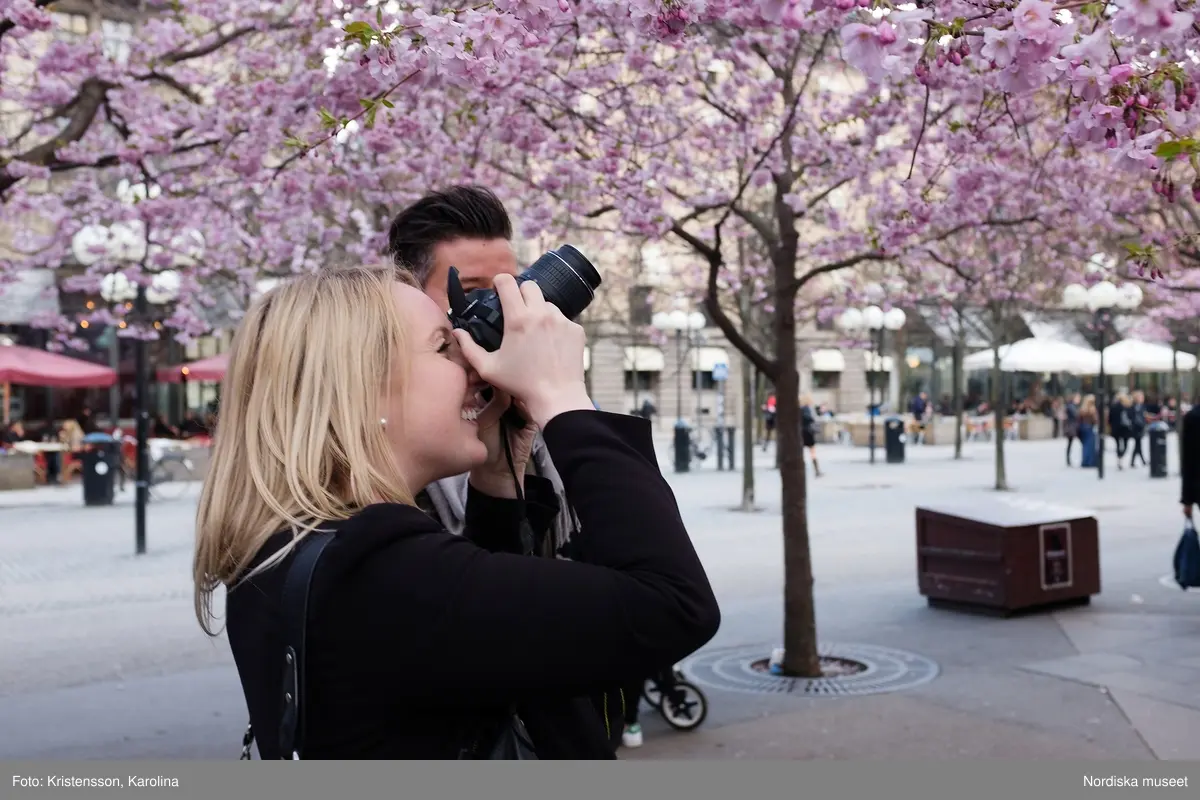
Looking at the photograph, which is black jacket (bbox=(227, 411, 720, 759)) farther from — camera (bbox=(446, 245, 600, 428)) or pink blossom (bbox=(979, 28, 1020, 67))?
pink blossom (bbox=(979, 28, 1020, 67))

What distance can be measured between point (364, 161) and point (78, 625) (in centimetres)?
457

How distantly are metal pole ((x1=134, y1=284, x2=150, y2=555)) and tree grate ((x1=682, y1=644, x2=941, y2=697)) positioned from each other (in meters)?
8.22

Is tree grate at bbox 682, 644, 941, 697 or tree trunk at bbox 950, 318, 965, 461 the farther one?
tree trunk at bbox 950, 318, 965, 461

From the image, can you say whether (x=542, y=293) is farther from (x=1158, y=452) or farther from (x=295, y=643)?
(x=1158, y=452)

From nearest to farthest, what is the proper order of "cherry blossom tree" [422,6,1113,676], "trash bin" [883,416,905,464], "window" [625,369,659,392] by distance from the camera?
"cherry blossom tree" [422,6,1113,676] < "trash bin" [883,416,905,464] < "window" [625,369,659,392]

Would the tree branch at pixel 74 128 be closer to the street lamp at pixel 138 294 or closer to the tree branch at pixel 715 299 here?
the tree branch at pixel 715 299

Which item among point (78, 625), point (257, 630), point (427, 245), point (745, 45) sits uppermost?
point (745, 45)

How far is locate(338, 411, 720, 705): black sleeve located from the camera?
4.40ft

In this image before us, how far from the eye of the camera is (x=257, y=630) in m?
1.45

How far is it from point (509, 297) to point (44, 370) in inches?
908

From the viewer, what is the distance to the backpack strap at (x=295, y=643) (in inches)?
53.8

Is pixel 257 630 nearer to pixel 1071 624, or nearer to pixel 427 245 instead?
pixel 427 245

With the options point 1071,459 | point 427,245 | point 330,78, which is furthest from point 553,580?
point 1071,459

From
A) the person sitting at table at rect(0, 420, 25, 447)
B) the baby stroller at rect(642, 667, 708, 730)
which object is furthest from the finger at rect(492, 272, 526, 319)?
the person sitting at table at rect(0, 420, 25, 447)
